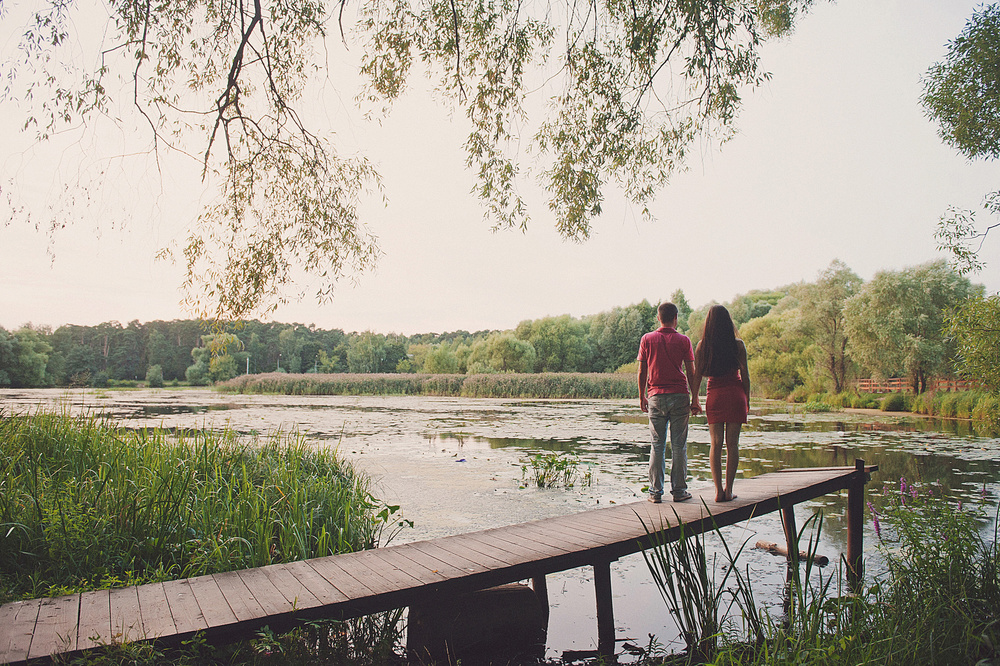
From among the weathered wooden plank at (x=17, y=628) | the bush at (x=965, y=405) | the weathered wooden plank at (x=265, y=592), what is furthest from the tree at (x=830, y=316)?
the weathered wooden plank at (x=17, y=628)

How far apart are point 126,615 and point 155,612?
0.12 meters

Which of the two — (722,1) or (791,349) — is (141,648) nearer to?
(722,1)

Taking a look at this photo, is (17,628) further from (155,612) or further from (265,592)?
(265,592)

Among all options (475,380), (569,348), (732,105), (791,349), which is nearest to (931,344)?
(791,349)

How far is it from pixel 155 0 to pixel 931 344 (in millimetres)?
27385

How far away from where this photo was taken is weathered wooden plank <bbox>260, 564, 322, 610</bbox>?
2.82 m

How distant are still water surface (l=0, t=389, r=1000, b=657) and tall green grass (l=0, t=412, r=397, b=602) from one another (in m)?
0.96

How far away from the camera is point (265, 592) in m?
3.01

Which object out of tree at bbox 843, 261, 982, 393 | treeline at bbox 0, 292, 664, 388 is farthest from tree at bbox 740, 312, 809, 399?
treeline at bbox 0, 292, 664, 388

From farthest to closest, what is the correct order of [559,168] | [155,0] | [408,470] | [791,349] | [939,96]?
[791,349], [939,96], [408,470], [559,168], [155,0]

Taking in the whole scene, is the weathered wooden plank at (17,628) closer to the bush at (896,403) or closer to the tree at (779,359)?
the bush at (896,403)

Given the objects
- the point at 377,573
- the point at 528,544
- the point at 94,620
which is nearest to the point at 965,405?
the point at 528,544

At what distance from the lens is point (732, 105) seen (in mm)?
5973

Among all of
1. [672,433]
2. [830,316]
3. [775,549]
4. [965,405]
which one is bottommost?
[775,549]
